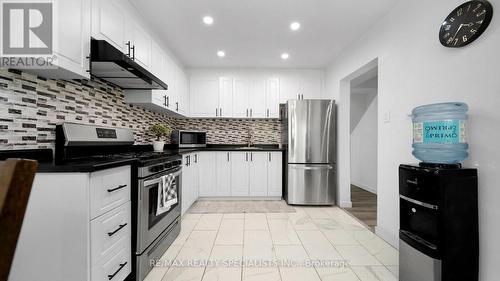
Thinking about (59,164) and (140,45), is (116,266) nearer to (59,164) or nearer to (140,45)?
(59,164)

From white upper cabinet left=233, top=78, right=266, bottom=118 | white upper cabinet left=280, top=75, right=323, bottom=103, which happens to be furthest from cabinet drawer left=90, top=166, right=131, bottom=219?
white upper cabinet left=280, top=75, right=323, bottom=103

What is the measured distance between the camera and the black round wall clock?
1438mm

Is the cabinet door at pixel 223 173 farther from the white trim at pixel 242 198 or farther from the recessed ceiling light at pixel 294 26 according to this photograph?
the recessed ceiling light at pixel 294 26

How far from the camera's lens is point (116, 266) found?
4.93 feet

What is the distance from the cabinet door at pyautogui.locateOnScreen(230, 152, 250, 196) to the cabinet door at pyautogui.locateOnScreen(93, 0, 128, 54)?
2412mm

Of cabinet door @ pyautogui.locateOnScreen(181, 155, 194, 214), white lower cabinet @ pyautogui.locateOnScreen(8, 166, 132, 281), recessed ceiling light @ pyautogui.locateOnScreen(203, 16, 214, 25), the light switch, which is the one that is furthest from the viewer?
cabinet door @ pyautogui.locateOnScreen(181, 155, 194, 214)

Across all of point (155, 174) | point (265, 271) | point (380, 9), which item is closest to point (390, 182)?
point (265, 271)

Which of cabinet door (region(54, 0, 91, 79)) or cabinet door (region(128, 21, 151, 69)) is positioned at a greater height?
cabinet door (region(128, 21, 151, 69))

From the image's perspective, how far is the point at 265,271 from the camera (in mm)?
1873

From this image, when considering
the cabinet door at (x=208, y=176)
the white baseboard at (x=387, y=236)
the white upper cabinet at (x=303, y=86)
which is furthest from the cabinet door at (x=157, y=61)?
the white baseboard at (x=387, y=236)

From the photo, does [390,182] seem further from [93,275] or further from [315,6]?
[93,275]

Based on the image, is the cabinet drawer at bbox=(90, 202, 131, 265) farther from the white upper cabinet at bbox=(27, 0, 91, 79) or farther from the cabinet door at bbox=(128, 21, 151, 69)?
the cabinet door at bbox=(128, 21, 151, 69)

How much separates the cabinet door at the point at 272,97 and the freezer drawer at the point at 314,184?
117 centimetres

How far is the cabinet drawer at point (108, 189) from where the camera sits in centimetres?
129
